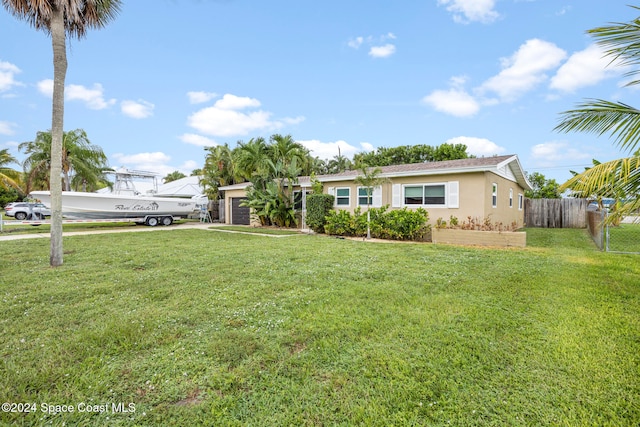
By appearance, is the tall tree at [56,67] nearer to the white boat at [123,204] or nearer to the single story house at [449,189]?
the single story house at [449,189]

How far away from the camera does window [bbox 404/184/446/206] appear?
40.2 ft

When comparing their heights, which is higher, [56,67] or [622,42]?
[56,67]

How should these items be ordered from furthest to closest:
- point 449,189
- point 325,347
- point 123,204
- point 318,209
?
point 123,204 → point 318,209 → point 449,189 → point 325,347

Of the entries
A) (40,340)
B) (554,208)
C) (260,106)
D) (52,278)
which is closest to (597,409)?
Result: (40,340)

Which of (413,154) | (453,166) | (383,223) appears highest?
(413,154)

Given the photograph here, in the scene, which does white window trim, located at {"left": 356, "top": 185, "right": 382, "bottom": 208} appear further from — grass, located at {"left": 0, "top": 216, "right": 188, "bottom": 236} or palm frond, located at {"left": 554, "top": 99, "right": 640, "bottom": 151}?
grass, located at {"left": 0, "top": 216, "right": 188, "bottom": 236}

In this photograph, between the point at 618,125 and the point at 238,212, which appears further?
the point at 238,212

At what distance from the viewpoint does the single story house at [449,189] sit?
37.4 feet

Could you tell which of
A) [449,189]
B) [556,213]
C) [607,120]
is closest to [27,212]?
[449,189]

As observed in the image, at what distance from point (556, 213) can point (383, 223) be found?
13093 millimetres

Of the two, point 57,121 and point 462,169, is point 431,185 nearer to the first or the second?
point 462,169

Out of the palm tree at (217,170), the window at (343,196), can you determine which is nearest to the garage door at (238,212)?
the palm tree at (217,170)

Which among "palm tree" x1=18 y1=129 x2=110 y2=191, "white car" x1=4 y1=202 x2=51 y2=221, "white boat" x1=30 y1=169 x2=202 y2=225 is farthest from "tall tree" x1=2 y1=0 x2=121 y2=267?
"white car" x1=4 y1=202 x2=51 y2=221

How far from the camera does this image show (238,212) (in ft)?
68.6
